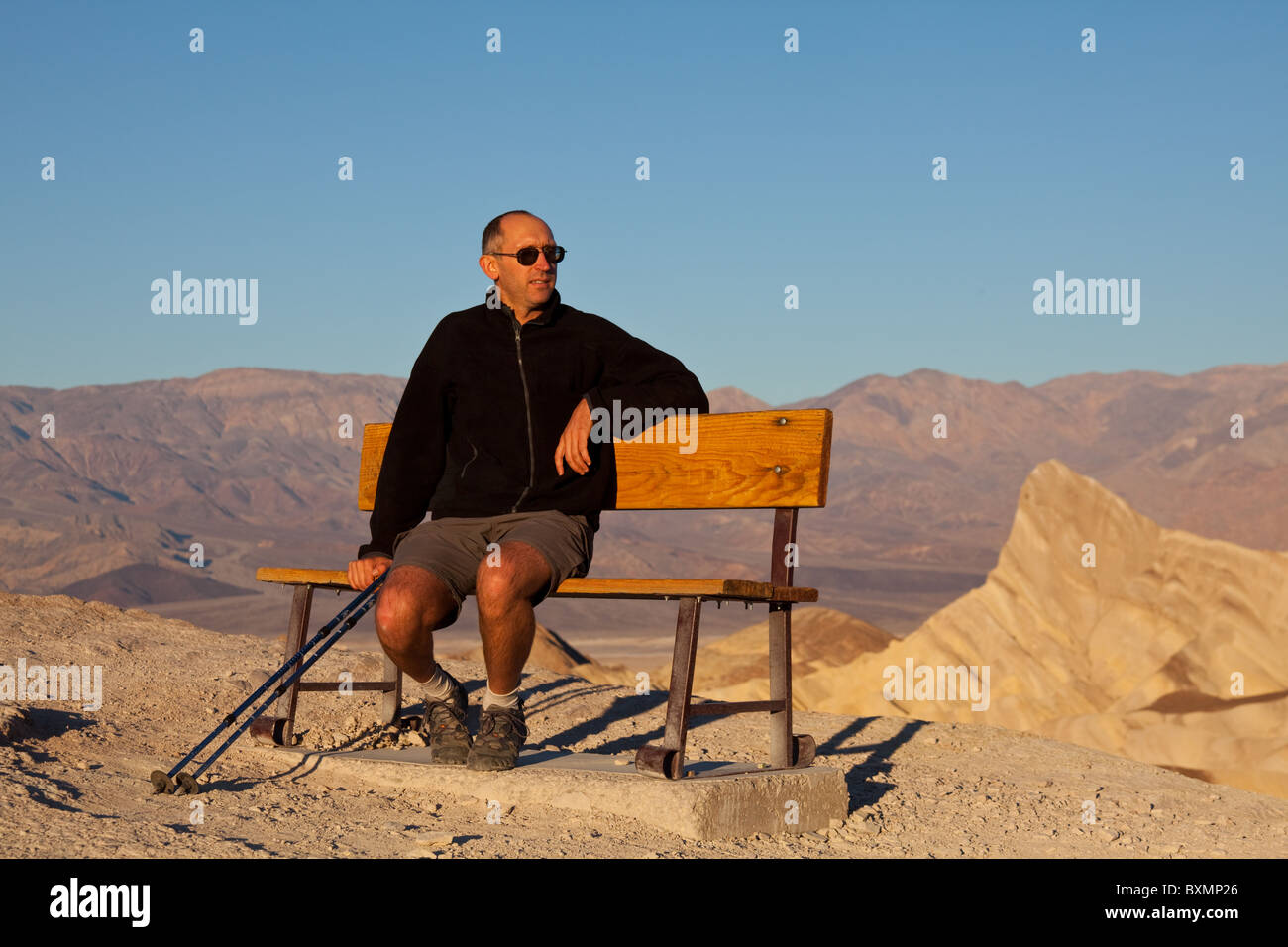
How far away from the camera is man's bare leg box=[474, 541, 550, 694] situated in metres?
4.60

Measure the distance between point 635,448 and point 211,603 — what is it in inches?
2003

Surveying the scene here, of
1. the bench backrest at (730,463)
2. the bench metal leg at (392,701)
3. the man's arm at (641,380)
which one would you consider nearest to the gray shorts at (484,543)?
the man's arm at (641,380)

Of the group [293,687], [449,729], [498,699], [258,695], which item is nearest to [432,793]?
[449,729]

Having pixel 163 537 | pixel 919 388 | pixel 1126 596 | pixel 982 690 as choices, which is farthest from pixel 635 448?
pixel 919 388

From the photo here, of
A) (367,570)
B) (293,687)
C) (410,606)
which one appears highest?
(367,570)

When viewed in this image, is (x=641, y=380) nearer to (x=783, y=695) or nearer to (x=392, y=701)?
(x=783, y=695)

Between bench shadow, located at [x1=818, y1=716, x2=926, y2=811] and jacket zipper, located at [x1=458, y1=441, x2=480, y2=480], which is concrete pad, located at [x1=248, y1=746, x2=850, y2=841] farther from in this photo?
jacket zipper, located at [x1=458, y1=441, x2=480, y2=480]

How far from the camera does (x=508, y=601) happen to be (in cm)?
462

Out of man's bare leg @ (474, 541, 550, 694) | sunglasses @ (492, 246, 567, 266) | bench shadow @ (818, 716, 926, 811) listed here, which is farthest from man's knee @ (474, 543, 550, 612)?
bench shadow @ (818, 716, 926, 811)

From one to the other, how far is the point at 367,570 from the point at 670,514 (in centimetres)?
9941

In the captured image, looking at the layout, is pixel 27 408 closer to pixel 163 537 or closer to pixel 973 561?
pixel 163 537

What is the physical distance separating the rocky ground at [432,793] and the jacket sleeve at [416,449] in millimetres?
997

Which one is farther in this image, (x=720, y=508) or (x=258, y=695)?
(x=720, y=508)

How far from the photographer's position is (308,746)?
595 centimetres
